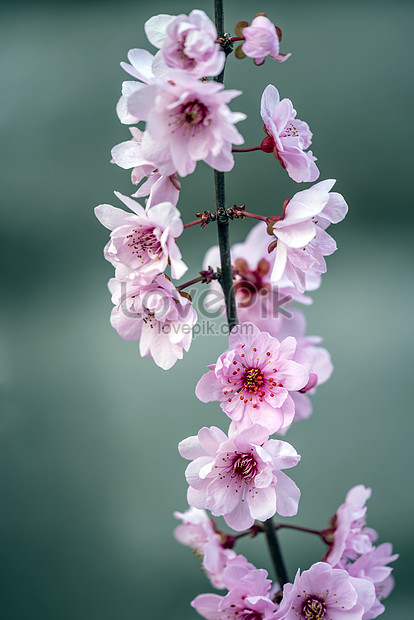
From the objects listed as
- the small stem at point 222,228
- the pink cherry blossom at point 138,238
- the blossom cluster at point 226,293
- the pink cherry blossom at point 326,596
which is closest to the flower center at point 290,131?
the blossom cluster at point 226,293

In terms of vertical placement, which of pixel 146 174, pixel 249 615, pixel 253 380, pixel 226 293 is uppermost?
pixel 146 174

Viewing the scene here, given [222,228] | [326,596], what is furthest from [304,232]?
[326,596]

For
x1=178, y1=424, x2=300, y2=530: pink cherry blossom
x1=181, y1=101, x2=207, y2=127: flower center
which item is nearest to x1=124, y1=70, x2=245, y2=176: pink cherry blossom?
x1=181, y1=101, x2=207, y2=127: flower center

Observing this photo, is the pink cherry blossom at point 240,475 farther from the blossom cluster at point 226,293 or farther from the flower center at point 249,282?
the flower center at point 249,282

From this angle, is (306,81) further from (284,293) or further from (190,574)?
(190,574)

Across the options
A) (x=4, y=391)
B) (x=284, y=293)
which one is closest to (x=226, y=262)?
(x=284, y=293)

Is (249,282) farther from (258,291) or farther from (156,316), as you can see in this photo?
(156,316)
